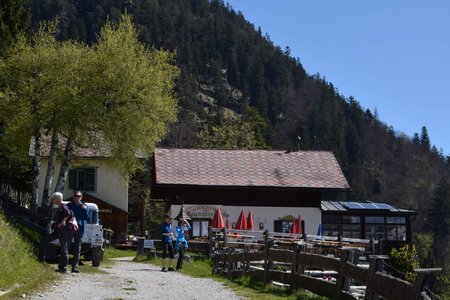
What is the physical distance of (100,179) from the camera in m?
45.4

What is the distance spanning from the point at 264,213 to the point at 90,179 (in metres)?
11.2

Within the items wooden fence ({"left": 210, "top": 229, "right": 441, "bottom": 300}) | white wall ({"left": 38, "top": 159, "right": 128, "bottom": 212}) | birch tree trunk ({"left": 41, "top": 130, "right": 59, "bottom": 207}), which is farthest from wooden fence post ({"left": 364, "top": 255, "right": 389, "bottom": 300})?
white wall ({"left": 38, "top": 159, "right": 128, "bottom": 212})

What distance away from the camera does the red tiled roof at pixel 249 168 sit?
4416 cm

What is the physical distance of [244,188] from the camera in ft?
145

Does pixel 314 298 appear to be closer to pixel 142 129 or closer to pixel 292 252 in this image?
pixel 292 252

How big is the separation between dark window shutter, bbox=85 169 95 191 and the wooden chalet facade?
3924 mm

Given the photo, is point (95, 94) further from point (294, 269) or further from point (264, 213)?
point (294, 269)

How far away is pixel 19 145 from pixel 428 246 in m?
76.8

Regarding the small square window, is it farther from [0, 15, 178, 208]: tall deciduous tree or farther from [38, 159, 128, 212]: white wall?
[0, 15, 178, 208]: tall deciduous tree

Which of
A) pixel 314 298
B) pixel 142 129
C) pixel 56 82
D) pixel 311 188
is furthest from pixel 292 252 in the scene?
pixel 311 188

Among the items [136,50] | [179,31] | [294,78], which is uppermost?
[179,31]

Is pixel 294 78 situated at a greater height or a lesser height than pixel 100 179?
greater

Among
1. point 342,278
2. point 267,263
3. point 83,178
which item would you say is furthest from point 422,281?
point 83,178

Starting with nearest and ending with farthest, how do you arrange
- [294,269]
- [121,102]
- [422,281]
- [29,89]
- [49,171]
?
[422,281] < [294,269] < [121,102] < [29,89] < [49,171]
